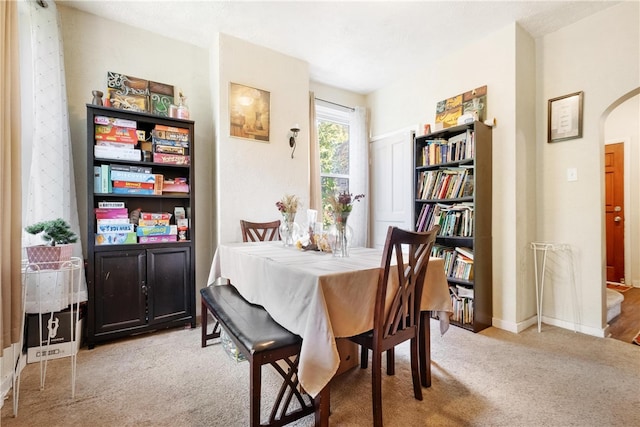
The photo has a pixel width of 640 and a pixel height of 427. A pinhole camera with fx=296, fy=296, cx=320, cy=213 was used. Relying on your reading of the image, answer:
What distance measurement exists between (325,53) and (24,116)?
2.64 m

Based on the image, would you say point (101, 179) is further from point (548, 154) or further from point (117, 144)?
point (548, 154)

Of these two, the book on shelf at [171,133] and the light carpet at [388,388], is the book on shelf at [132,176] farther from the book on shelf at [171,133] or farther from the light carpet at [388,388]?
the light carpet at [388,388]

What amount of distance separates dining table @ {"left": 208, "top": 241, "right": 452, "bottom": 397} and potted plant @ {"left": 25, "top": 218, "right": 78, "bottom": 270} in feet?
3.52

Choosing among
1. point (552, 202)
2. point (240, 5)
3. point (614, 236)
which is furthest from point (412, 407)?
point (614, 236)

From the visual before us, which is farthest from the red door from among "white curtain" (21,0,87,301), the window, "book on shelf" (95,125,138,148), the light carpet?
"white curtain" (21,0,87,301)

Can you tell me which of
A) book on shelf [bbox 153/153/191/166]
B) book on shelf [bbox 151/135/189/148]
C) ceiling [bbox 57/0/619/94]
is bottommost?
book on shelf [bbox 153/153/191/166]

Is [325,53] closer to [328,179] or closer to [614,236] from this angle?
[328,179]

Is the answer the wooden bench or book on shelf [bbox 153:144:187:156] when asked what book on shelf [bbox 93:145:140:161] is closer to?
book on shelf [bbox 153:144:187:156]

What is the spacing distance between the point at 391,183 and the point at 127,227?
2.97 m

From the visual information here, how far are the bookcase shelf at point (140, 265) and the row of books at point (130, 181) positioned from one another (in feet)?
0.05

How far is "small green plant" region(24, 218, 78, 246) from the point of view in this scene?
1.75 meters

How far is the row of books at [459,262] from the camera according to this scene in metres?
2.72

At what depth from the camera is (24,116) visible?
214cm

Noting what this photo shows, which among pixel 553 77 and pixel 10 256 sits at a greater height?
pixel 553 77
